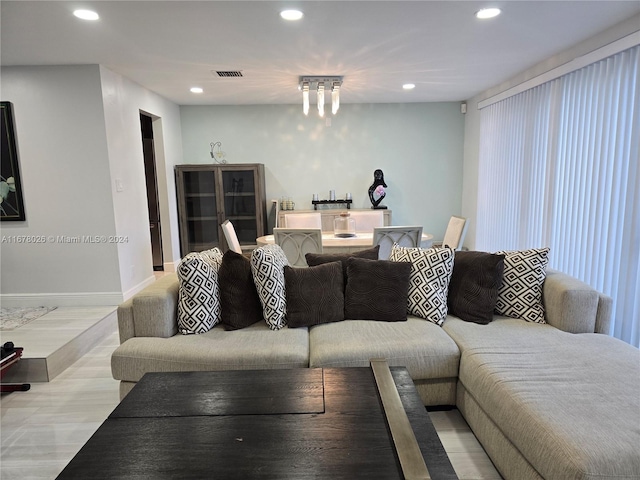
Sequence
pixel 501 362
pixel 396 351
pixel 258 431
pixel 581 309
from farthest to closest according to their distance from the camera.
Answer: pixel 581 309 → pixel 396 351 → pixel 501 362 → pixel 258 431

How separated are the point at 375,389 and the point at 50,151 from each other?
372cm

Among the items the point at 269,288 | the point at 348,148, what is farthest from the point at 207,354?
the point at 348,148

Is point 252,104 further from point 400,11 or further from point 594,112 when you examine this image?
point 594,112

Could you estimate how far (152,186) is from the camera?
213 inches

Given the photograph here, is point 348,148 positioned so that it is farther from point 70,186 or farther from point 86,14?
point 86,14

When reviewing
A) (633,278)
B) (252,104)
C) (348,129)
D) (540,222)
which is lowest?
(633,278)

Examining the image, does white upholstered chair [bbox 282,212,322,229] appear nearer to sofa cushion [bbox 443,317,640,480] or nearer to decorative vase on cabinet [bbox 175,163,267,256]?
decorative vase on cabinet [bbox 175,163,267,256]

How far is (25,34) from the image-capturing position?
9.01 ft

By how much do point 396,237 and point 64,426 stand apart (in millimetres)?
2662

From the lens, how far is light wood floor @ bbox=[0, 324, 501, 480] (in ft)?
6.05

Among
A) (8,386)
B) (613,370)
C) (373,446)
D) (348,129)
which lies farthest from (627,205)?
(8,386)

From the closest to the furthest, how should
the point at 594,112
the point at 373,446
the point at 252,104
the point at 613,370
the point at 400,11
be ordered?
the point at 373,446 < the point at 613,370 < the point at 400,11 < the point at 594,112 < the point at 252,104

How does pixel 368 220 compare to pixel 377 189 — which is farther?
pixel 377 189

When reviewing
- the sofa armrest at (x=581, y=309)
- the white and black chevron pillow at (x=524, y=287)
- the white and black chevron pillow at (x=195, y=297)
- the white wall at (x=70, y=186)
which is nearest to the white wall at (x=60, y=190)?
the white wall at (x=70, y=186)
